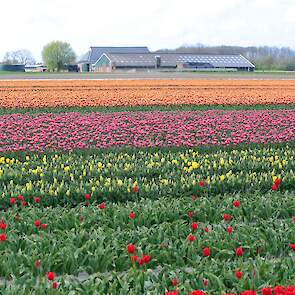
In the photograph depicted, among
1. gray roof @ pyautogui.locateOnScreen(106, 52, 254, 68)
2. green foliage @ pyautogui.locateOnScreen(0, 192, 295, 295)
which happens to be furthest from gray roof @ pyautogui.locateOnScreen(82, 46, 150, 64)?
green foliage @ pyautogui.locateOnScreen(0, 192, 295, 295)

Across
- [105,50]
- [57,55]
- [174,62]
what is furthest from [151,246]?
[105,50]

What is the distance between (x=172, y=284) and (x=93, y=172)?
438 centimetres

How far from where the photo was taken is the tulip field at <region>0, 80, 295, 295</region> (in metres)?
4.47

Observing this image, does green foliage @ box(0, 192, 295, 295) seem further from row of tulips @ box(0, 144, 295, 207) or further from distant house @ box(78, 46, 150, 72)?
distant house @ box(78, 46, 150, 72)

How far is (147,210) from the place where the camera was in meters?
6.47

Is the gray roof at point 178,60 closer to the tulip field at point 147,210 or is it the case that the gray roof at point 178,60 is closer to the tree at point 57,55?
the tree at point 57,55

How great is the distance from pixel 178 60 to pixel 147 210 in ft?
289

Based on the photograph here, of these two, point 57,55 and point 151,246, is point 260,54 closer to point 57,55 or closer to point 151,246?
point 57,55

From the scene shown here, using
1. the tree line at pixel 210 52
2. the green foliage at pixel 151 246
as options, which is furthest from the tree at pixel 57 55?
the green foliage at pixel 151 246

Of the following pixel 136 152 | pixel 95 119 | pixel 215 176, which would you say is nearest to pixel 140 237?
pixel 215 176

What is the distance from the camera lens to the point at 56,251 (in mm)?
5160

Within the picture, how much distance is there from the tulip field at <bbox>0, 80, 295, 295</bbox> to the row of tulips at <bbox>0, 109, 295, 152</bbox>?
45 mm

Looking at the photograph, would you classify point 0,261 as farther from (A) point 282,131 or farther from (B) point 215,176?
(A) point 282,131

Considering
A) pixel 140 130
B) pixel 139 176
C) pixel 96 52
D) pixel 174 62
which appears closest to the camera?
pixel 139 176
